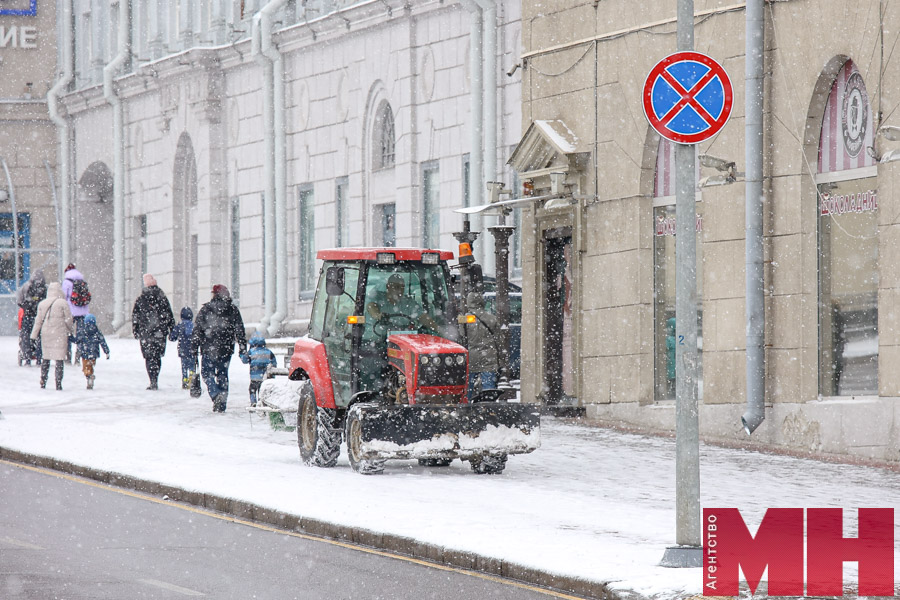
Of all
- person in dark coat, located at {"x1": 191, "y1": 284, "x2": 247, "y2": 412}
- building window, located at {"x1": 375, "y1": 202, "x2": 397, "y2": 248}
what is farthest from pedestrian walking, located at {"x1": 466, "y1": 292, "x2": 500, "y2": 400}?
building window, located at {"x1": 375, "y1": 202, "x2": 397, "y2": 248}

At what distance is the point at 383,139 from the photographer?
33.8m

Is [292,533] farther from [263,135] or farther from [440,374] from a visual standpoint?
[263,135]

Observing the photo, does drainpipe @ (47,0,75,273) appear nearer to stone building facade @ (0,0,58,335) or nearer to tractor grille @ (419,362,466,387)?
stone building facade @ (0,0,58,335)

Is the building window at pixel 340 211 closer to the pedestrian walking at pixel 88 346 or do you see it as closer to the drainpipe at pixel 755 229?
the pedestrian walking at pixel 88 346

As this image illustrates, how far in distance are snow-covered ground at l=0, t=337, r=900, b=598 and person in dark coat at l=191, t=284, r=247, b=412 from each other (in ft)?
1.31

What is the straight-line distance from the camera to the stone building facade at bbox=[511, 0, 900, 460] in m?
17.9

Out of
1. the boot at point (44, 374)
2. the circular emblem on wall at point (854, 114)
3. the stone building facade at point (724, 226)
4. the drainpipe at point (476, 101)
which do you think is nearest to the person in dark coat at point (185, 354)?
the boot at point (44, 374)

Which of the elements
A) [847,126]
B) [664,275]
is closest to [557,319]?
[664,275]

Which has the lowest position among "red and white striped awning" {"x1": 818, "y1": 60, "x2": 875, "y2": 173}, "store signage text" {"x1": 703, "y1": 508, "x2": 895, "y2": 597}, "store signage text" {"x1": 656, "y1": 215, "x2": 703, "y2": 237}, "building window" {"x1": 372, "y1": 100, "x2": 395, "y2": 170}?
"store signage text" {"x1": 703, "y1": 508, "x2": 895, "y2": 597}

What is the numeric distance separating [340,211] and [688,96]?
2465cm

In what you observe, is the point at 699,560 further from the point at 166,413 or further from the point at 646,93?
the point at 166,413

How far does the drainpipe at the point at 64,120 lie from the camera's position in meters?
47.2

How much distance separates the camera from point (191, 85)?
A: 131ft

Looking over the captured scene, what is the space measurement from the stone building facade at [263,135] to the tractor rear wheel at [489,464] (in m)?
12.9
